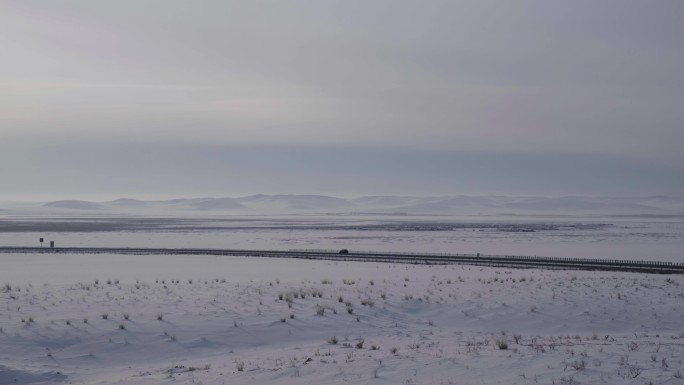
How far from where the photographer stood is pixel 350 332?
17531 mm

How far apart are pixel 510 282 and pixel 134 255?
3164 cm

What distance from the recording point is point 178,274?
32.8 metres

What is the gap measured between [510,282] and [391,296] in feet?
21.3

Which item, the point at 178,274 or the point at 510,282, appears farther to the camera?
the point at 178,274

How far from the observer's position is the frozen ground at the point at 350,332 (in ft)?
36.7

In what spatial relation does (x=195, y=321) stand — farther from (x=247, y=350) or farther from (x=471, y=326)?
(x=471, y=326)

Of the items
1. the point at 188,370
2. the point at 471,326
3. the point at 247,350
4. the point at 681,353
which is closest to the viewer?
the point at 681,353

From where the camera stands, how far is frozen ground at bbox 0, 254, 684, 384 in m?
11.2

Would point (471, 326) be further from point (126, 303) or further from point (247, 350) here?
point (126, 303)

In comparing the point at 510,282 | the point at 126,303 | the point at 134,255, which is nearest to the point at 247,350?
the point at 126,303

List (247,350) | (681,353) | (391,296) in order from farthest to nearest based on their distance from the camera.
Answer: (391,296), (247,350), (681,353)

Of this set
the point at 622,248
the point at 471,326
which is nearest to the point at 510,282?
the point at 471,326

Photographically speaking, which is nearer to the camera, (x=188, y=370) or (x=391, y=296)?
(x=188, y=370)

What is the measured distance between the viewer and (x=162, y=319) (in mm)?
17453
